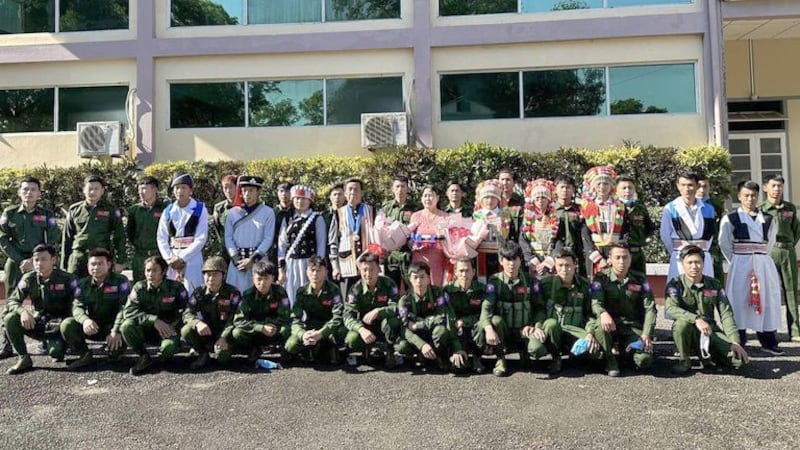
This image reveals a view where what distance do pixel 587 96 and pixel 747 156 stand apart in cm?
391

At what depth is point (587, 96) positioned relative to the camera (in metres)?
9.77

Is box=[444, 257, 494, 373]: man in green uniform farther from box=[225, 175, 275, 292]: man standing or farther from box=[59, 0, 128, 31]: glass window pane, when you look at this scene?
box=[59, 0, 128, 31]: glass window pane

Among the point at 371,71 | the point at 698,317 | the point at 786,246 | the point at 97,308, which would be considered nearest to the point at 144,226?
the point at 97,308

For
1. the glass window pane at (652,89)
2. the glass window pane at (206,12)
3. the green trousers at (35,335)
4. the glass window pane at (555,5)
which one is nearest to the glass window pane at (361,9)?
the glass window pane at (206,12)

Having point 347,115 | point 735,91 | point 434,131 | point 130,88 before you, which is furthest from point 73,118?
point 735,91

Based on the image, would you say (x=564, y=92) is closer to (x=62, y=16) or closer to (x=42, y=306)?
(x=42, y=306)

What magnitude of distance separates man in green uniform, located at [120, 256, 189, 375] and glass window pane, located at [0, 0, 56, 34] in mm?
8046

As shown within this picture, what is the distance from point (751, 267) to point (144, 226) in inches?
242

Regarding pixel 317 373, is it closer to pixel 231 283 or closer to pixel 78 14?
pixel 231 283

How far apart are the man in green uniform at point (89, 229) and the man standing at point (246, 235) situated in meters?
1.29

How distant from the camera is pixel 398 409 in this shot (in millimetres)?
3900

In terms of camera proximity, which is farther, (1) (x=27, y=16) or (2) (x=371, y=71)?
(1) (x=27, y=16)

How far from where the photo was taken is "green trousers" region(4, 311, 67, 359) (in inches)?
193

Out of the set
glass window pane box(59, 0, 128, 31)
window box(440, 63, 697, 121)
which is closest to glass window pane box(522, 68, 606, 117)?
window box(440, 63, 697, 121)
